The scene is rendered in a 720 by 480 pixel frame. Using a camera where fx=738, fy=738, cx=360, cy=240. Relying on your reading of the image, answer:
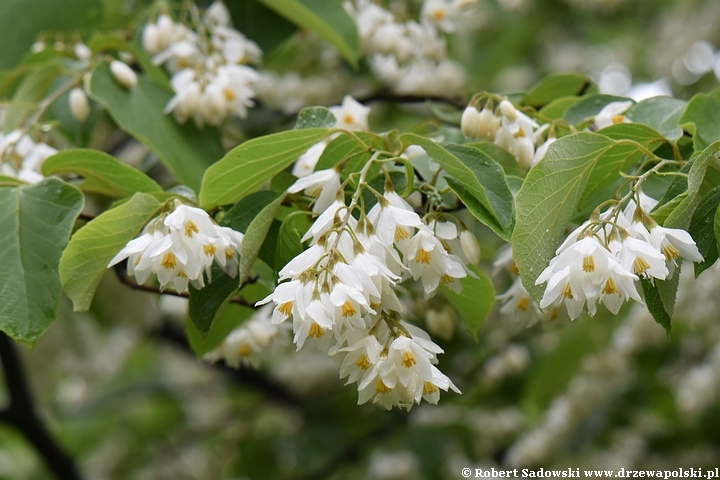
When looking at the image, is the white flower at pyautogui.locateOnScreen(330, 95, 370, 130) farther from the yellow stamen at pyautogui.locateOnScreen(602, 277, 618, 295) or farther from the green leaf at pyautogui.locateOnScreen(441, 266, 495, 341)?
the yellow stamen at pyautogui.locateOnScreen(602, 277, 618, 295)

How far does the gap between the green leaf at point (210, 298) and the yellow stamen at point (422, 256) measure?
35 cm

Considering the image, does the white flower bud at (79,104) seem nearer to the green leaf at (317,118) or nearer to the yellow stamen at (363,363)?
the green leaf at (317,118)

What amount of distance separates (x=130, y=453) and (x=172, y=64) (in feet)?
11.9

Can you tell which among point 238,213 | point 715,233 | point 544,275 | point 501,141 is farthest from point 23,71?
point 715,233

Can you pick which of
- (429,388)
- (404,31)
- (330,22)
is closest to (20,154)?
(330,22)

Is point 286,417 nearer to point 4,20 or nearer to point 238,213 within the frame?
point 4,20

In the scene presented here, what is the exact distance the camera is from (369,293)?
1146 mm

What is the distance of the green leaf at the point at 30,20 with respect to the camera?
2285 millimetres

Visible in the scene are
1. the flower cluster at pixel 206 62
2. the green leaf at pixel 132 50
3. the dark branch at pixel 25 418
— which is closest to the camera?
the flower cluster at pixel 206 62

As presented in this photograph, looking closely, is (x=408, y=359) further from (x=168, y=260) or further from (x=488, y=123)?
(x=488, y=123)

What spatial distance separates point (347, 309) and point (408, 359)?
15 centimetres

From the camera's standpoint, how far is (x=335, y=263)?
3.80 ft

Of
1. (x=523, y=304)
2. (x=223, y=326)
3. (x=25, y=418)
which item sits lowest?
(x=25, y=418)

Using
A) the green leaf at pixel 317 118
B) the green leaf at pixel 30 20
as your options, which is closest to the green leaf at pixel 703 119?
the green leaf at pixel 317 118
